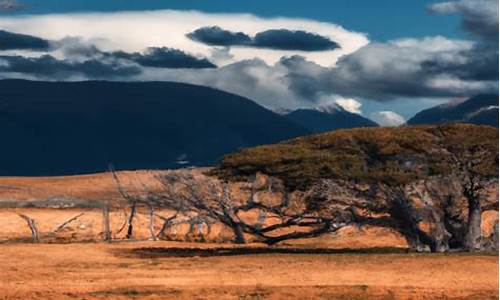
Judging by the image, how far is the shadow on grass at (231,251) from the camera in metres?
41.2

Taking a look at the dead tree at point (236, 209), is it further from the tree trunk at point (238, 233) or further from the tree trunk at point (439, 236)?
the tree trunk at point (439, 236)

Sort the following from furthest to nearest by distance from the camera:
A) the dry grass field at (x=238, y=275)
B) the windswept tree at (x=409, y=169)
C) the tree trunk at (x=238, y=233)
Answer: the tree trunk at (x=238, y=233) < the windswept tree at (x=409, y=169) < the dry grass field at (x=238, y=275)

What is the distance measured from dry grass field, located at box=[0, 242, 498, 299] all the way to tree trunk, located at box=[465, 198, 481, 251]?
6.49ft

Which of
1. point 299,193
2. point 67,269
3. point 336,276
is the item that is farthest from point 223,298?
point 299,193

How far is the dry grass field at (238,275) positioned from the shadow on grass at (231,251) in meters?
0.13

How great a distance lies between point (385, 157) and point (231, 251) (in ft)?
25.8

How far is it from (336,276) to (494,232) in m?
10.9

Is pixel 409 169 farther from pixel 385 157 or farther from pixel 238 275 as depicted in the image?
pixel 238 275

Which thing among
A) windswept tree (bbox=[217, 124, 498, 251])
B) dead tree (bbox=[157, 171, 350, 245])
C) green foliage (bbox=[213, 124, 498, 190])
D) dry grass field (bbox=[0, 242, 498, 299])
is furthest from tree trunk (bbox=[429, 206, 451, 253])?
dead tree (bbox=[157, 171, 350, 245])

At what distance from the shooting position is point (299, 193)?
137 ft

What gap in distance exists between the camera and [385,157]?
39.9 meters

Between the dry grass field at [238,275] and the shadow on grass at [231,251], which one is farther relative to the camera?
the shadow on grass at [231,251]

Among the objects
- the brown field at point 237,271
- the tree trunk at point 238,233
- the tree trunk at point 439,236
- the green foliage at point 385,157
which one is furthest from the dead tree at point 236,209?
the tree trunk at point 439,236

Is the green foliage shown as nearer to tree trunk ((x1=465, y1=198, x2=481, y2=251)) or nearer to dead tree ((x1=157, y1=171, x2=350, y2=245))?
dead tree ((x1=157, y1=171, x2=350, y2=245))
